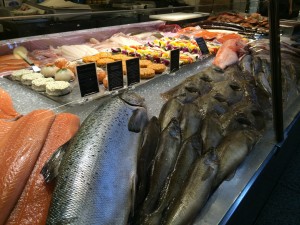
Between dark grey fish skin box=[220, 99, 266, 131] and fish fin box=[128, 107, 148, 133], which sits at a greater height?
fish fin box=[128, 107, 148, 133]

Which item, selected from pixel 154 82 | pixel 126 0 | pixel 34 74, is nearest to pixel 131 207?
pixel 154 82

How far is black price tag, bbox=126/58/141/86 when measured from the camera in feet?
6.79

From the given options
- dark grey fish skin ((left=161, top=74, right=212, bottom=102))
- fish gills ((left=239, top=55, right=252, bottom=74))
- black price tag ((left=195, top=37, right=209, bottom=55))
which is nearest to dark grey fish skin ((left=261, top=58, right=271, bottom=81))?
fish gills ((left=239, top=55, right=252, bottom=74))

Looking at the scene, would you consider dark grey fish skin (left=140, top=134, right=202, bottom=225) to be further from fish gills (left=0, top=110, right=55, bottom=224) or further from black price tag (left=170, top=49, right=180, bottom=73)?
black price tag (left=170, top=49, right=180, bottom=73)

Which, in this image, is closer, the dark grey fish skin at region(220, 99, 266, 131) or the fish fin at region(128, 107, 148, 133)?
the fish fin at region(128, 107, 148, 133)

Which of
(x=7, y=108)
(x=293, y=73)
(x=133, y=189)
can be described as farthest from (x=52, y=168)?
(x=293, y=73)

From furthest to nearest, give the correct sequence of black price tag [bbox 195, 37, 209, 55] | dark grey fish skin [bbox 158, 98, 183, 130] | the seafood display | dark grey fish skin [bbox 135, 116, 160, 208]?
the seafood display < black price tag [bbox 195, 37, 209, 55] < dark grey fish skin [bbox 158, 98, 183, 130] < dark grey fish skin [bbox 135, 116, 160, 208]

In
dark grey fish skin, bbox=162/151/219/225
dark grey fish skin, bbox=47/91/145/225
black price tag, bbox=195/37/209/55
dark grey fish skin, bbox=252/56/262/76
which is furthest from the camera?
black price tag, bbox=195/37/209/55

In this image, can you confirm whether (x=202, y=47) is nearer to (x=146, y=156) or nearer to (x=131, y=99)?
(x=131, y=99)

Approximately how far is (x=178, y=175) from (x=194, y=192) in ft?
0.37

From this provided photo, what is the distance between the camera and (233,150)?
1.32 meters

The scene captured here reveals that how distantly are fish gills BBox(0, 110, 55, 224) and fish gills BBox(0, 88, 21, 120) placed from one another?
33cm

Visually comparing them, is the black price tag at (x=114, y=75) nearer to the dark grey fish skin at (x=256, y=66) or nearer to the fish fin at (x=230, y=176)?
the fish fin at (x=230, y=176)

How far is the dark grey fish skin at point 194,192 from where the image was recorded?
100 centimetres
